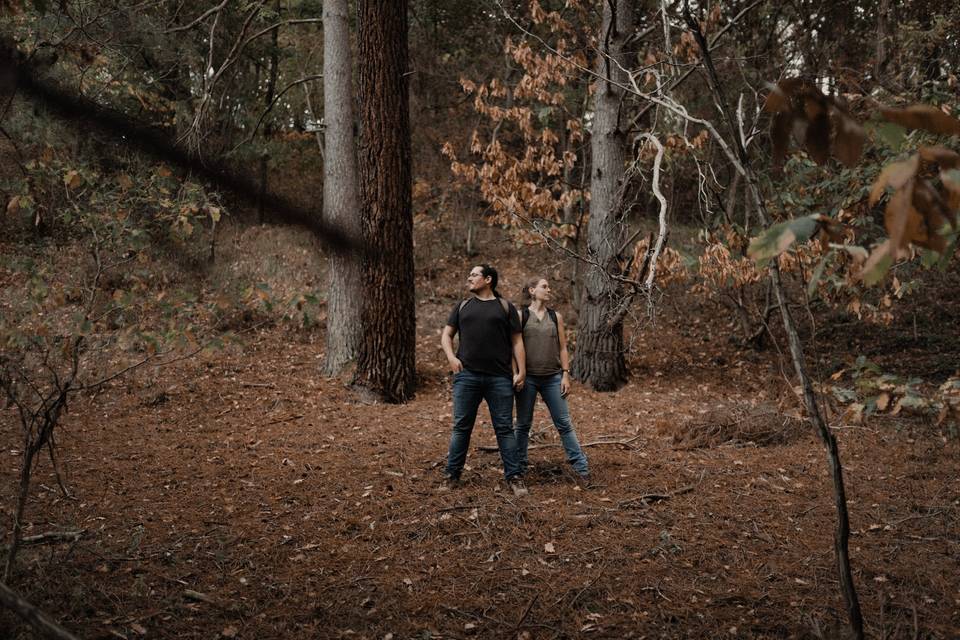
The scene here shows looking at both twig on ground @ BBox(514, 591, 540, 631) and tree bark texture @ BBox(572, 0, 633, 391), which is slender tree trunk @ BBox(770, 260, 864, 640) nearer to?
twig on ground @ BBox(514, 591, 540, 631)

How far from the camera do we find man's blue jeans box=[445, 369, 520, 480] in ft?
18.9

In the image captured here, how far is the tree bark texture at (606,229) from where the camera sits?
395 inches

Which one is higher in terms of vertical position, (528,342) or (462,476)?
(528,342)

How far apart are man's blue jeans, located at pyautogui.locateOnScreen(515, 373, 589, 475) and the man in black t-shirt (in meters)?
0.19

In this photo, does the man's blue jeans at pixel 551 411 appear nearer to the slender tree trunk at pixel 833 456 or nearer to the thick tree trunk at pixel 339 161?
the slender tree trunk at pixel 833 456

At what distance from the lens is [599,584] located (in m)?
4.37

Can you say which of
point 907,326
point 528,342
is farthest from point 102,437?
point 907,326

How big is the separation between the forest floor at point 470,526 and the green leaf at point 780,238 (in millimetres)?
2785

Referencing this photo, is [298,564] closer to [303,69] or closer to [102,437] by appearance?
[102,437]

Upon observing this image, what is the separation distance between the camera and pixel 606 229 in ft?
32.9

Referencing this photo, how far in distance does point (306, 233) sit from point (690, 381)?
10.1 metres

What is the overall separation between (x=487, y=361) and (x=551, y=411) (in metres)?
0.82

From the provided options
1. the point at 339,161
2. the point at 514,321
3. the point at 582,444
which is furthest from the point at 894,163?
the point at 339,161

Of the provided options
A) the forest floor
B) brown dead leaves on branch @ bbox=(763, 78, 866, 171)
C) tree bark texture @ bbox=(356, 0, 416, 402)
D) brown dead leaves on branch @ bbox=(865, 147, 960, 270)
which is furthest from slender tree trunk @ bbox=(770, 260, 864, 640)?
tree bark texture @ bbox=(356, 0, 416, 402)
